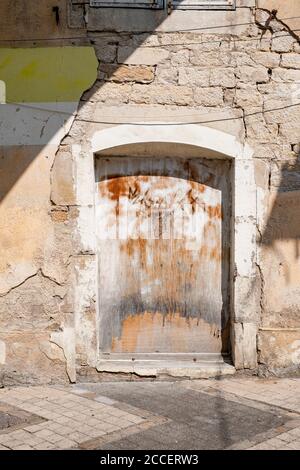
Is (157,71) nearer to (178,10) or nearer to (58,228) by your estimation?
(178,10)

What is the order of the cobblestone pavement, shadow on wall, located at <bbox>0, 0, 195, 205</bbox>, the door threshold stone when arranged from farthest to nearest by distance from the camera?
the door threshold stone, shadow on wall, located at <bbox>0, 0, 195, 205</bbox>, the cobblestone pavement

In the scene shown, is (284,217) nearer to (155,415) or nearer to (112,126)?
(112,126)

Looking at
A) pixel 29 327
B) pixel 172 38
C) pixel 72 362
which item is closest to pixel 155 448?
pixel 72 362

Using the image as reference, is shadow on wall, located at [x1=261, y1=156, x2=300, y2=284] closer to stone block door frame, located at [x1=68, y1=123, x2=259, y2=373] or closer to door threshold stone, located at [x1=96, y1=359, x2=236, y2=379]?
stone block door frame, located at [x1=68, y1=123, x2=259, y2=373]

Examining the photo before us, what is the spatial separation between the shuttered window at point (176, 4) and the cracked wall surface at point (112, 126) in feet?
0.21

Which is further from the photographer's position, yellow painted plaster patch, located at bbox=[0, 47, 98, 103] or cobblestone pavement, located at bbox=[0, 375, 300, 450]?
yellow painted plaster patch, located at bbox=[0, 47, 98, 103]

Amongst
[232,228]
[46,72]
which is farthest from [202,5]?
[232,228]

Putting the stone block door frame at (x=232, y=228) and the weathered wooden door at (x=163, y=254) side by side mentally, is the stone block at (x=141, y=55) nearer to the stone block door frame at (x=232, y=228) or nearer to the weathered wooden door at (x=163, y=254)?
the stone block door frame at (x=232, y=228)

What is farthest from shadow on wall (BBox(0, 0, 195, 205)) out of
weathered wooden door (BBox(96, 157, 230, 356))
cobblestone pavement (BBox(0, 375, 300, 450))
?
cobblestone pavement (BBox(0, 375, 300, 450))

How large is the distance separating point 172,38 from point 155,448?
3.67 m

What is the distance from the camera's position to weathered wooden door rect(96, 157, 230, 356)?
5449 mm

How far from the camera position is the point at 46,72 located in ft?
16.9

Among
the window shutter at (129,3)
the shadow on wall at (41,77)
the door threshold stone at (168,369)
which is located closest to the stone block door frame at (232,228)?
the door threshold stone at (168,369)

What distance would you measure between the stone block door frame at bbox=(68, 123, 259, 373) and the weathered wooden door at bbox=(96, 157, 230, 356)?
0.68 feet
